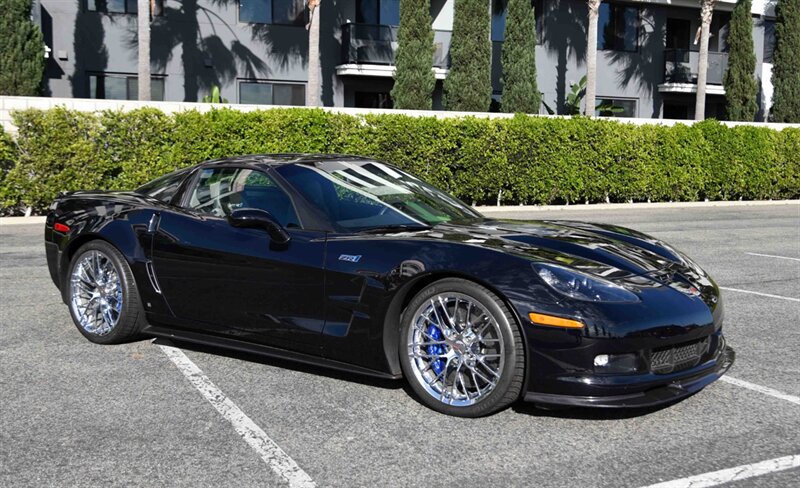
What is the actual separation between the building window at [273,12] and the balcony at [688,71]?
50.1 ft

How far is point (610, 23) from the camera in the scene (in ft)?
109

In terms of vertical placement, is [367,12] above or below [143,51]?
above

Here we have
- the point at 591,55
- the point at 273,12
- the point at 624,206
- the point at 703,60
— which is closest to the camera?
the point at 624,206

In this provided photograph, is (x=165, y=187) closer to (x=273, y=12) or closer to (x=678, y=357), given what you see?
(x=678, y=357)

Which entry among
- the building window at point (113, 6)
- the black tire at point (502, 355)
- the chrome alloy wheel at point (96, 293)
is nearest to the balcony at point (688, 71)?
the building window at point (113, 6)

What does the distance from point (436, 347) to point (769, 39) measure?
38.2 meters

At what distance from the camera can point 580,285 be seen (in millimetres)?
4395

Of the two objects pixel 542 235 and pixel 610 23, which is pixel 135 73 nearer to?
pixel 610 23

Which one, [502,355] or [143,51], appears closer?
[502,355]

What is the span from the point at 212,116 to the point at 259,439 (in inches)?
574

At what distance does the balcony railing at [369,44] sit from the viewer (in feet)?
89.6

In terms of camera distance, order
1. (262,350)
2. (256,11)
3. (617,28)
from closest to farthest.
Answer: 1. (262,350)
2. (256,11)
3. (617,28)

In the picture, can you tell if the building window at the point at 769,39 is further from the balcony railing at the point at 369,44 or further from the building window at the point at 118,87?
the building window at the point at 118,87

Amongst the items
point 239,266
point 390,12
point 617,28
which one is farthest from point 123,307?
point 617,28
